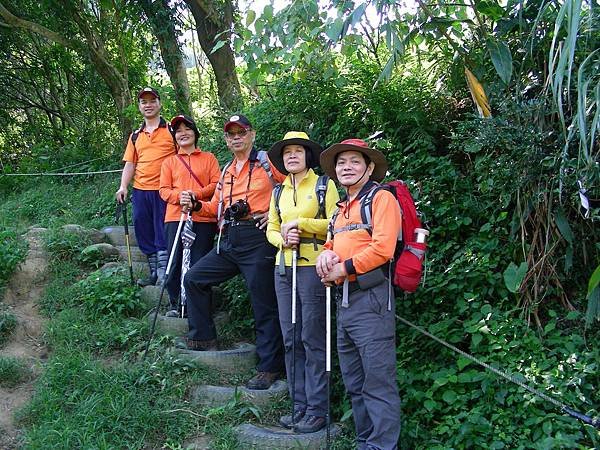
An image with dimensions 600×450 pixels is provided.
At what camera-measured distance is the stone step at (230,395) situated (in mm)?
4625

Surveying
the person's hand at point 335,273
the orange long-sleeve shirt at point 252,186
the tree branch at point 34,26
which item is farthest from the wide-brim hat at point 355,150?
the tree branch at point 34,26

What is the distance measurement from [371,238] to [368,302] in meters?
0.38

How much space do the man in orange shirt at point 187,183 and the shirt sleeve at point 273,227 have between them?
1011mm

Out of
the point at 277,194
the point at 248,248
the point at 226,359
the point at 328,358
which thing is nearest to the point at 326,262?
the point at 328,358

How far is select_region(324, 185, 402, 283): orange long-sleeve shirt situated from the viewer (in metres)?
3.65

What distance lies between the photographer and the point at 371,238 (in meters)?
3.77

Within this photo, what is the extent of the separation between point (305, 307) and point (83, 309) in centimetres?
245

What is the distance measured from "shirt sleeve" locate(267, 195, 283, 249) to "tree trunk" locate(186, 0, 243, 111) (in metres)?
4.98

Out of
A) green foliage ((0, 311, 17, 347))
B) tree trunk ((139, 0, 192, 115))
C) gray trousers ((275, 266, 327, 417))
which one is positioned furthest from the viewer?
tree trunk ((139, 0, 192, 115))

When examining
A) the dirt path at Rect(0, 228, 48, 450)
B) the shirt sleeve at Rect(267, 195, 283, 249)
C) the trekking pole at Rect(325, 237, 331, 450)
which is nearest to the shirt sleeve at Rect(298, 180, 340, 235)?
the trekking pole at Rect(325, 237, 331, 450)

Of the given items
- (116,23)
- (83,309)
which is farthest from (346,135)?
(116,23)

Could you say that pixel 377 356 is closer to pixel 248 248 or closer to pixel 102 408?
pixel 248 248

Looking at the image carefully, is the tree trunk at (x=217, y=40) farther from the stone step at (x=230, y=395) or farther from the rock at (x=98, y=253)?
the stone step at (x=230, y=395)

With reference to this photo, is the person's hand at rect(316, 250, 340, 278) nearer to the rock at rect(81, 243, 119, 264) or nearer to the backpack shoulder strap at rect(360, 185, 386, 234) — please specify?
the backpack shoulder strap at rect(360, 185, 386, 234)
